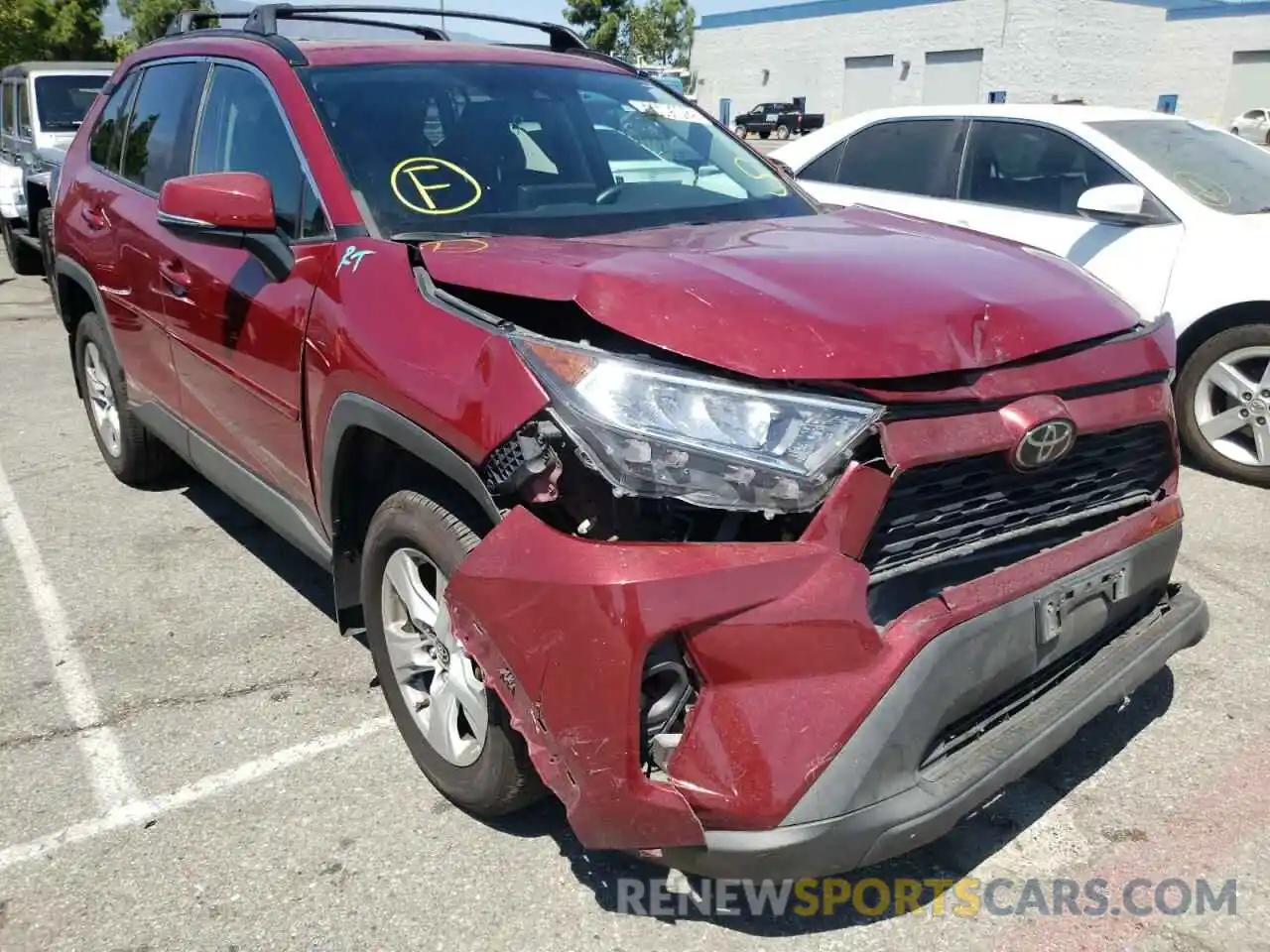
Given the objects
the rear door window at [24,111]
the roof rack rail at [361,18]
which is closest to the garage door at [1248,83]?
the rear door window at [24,111]

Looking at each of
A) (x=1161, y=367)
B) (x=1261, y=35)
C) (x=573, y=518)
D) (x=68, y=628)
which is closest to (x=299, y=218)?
(x=573, y=518)

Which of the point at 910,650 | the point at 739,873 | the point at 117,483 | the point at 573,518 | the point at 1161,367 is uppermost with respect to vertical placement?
the point at 1161,367

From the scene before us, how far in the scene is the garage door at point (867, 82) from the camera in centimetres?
5050

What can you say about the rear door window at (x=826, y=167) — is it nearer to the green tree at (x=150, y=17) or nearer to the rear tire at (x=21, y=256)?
the rear tire at (x=21, y=256)

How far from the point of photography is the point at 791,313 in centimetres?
213

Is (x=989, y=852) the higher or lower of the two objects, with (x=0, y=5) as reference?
lower

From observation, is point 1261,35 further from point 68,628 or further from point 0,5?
point 68,628

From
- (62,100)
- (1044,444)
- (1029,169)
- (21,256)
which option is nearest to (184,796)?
(1044,444)

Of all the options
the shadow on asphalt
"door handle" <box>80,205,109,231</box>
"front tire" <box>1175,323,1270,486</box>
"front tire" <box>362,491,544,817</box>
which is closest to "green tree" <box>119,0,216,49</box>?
"door handle" <box>80,205,109,231</box>

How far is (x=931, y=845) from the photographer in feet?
8.64

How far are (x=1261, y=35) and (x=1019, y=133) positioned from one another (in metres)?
46.7

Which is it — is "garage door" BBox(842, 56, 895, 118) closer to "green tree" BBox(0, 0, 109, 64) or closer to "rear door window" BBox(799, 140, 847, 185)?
"green tree" BBox(0, 0, 109, 64)

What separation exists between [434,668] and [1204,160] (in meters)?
4.97

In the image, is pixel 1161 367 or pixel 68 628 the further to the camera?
pixel 68 628
